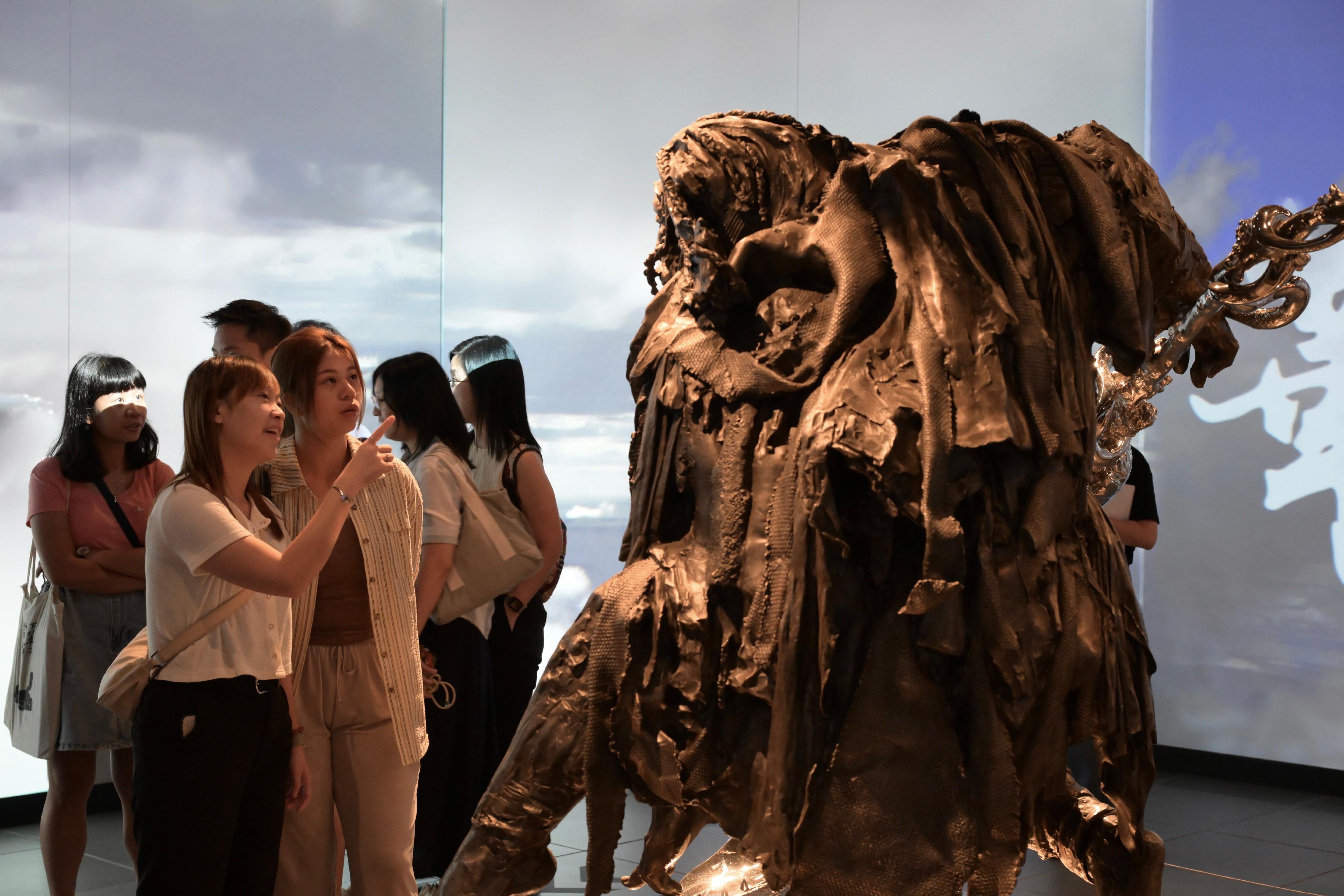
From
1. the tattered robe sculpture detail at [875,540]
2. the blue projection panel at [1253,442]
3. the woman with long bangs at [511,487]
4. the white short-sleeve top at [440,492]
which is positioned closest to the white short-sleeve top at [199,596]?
the tattered robe sculpture detail at [875,540]

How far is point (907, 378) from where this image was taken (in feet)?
6.82

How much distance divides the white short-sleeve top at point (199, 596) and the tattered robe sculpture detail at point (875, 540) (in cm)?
91

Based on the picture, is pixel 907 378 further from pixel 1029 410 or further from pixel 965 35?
pixel 965 35

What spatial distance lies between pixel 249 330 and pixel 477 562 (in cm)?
108

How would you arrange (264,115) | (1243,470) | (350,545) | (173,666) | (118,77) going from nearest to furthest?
(173,666), (350,545), (118,77), (264,115), (1243,470)

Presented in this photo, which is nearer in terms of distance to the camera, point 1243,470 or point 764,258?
point 764,258

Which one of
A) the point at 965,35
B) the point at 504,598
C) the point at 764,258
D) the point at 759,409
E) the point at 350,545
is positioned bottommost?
the point at 504,598

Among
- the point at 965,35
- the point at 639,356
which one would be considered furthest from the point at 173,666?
the point at 965,35

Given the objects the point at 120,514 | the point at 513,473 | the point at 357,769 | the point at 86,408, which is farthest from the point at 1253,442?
the point at 86,408

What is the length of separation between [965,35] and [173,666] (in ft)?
17.9

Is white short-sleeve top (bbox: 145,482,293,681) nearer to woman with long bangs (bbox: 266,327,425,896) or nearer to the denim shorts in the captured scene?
woman with long bangs (bbox: 266,327,425,896)

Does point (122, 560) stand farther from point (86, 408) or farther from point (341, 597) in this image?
point (341, 597)

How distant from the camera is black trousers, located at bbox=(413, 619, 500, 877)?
4270 millimetres

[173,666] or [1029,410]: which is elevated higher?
[1029,410]
